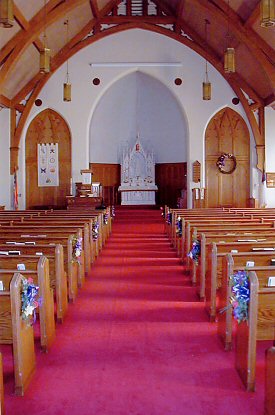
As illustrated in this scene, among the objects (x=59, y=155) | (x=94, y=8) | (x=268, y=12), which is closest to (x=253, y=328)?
(x=268, y=12)

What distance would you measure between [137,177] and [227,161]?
3.59 metres

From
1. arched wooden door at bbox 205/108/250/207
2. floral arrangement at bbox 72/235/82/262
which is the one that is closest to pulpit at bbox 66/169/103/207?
arched wooden door at bbox 205/108/250/207

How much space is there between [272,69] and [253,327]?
10.8 m

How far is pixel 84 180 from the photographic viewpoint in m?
16.9

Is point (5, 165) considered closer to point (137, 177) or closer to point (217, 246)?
point (137, 177)

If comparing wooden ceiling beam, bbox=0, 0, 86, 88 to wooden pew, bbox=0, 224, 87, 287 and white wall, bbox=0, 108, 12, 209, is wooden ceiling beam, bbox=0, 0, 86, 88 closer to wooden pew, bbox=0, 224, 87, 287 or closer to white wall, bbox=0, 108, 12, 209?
white wall, bbox=0, 108, 12, 209

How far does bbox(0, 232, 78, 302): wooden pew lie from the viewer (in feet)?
19.7

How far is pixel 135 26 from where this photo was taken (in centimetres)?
1698

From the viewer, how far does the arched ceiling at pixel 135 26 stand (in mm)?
12875

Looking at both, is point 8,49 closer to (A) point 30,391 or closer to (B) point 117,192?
(B) point 117,192

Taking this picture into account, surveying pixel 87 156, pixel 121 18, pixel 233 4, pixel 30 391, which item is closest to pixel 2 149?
pixel 87 156

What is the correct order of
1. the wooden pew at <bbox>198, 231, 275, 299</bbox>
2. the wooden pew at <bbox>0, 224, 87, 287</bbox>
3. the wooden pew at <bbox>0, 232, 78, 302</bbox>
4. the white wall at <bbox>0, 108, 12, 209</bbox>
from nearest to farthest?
the wooden pew at <bbox>198, 231, 275, 299</bbox> → the wooden pew at <bbox>0, 232, 78, 302</bbox> → the wooden pew at <bbox>0, 224, 87, 287</bbox> → the white wall at <bbox>0, 108, 12, 209</bbox>

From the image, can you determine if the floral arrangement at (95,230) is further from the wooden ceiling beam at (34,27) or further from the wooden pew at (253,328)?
the wooden ceiling beam at (34,27)

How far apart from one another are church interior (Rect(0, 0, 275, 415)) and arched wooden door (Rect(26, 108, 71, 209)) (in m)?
0.05
